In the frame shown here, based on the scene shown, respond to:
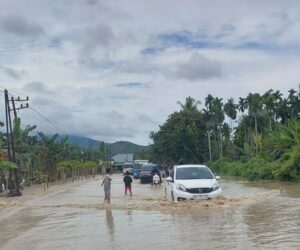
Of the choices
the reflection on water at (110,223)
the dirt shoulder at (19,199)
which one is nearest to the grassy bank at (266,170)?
the dirt shoulder at (19,199)

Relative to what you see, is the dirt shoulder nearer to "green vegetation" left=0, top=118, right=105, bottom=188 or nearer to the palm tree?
"green vegetation" left=0, top=118, right=105, bottom=188

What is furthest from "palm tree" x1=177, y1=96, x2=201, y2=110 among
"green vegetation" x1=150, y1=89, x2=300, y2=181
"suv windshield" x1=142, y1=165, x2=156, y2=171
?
"suv windshield" x1=142, y1=165, x2=156, y2=171

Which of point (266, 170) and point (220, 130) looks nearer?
point (266, 170)

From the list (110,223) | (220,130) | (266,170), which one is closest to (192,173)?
(110,223)

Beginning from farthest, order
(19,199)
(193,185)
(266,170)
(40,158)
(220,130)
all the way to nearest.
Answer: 1. (220,130)
2. (40,158)
3. (266,170)
4. (19,199)
5. (193,185)

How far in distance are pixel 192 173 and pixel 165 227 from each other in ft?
22.2

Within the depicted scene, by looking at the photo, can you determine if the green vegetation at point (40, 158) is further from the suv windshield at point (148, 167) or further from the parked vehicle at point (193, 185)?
the parked vehicle at point (193, 185)

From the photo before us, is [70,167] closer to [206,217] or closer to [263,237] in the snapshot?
[206,217]

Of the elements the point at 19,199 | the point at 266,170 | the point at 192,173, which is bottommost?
the point at 19,199

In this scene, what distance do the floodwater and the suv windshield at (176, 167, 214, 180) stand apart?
1287mm

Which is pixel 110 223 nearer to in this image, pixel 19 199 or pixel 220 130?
A: pixel 19 199

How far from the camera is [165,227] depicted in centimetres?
1459

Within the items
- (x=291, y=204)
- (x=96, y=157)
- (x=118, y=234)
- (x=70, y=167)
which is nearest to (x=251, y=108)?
(x=70, y=167)

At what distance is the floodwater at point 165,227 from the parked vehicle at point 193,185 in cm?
31
